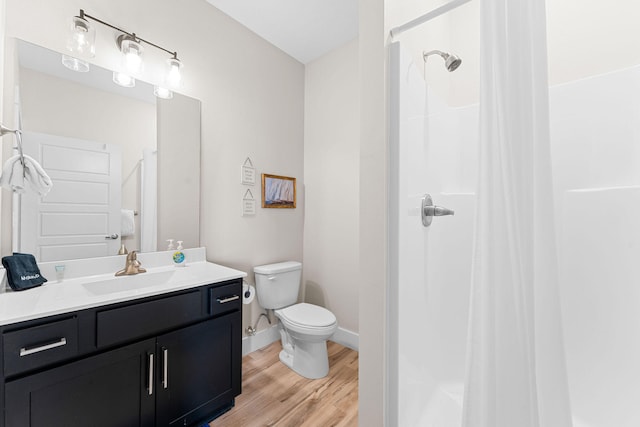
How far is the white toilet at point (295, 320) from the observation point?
1.80m

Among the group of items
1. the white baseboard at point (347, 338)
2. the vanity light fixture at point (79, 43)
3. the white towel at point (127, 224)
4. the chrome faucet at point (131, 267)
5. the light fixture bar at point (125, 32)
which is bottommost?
the white baseboard at point (347, 338)

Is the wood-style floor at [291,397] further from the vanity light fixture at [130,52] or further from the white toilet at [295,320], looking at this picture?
the vanity light fixture at [130,52]

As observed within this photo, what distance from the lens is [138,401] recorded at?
3.84 ft

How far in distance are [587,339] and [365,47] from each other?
1443mm

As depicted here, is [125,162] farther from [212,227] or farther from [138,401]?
[138,401]

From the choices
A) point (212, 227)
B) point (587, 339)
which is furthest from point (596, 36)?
point (212, 227)

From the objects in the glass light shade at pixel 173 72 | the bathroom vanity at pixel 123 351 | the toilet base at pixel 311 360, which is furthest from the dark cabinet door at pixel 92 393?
the glass light shade at pixel 173 72

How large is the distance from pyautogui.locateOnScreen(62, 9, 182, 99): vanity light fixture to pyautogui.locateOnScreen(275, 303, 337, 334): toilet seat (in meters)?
1.67

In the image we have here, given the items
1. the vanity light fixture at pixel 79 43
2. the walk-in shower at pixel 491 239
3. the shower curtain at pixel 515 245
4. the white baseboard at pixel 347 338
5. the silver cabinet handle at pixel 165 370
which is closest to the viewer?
the shower curtain at pixel 515 245

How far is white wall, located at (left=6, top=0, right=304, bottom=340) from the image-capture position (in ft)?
4.80

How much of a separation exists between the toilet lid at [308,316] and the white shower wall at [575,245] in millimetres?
778

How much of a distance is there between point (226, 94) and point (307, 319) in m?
1.75

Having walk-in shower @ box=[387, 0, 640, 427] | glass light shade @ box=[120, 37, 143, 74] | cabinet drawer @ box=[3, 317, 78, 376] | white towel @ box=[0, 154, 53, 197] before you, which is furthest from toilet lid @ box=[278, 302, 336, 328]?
glass light shade @ box=[120, 37, 143, 74]

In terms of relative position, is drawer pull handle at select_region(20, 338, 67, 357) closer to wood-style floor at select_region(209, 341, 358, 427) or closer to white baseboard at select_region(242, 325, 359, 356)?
wood-style floor at select_region(209, 341, 358, 427)
